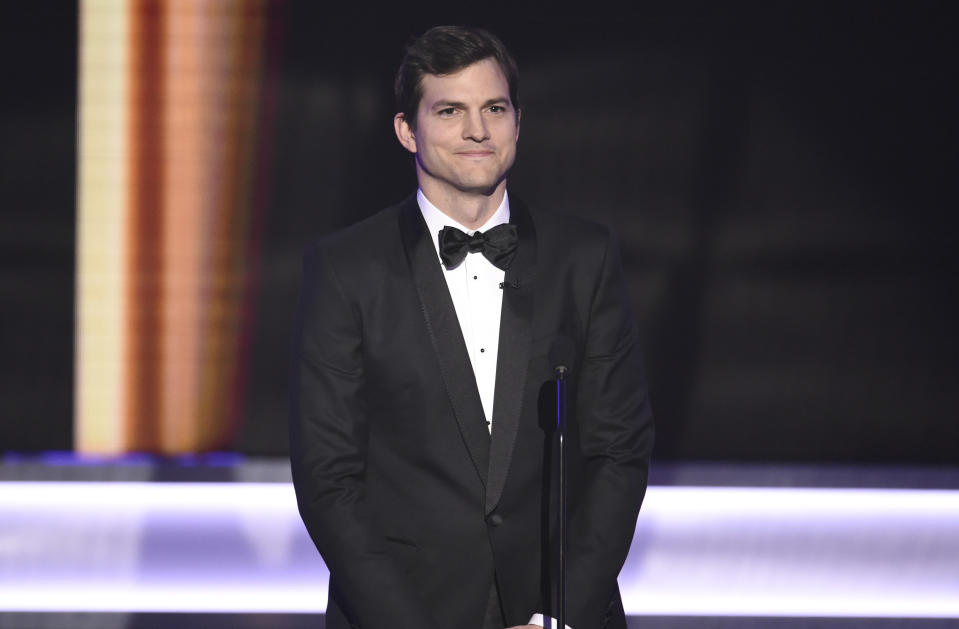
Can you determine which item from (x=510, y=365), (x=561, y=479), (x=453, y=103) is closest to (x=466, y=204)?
(x=453, y=103)

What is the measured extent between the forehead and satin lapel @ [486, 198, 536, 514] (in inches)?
9.8

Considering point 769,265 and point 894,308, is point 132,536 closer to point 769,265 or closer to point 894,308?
point 769,265

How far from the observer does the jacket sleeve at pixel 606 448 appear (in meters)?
1.66

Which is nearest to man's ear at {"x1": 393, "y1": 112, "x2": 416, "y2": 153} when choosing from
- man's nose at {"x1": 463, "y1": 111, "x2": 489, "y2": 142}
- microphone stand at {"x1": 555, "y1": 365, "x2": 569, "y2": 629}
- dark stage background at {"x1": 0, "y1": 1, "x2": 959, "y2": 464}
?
man's nose at {"x1": 463, "y1": 111, "x2": 489, "y2": 142}

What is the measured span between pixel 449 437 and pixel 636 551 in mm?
2337

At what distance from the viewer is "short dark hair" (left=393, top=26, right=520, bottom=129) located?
67.1 inches

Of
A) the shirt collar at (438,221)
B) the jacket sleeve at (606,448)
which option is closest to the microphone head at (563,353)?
the jacket sleeve at (606,448)

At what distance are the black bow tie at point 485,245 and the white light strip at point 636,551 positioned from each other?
2.14m

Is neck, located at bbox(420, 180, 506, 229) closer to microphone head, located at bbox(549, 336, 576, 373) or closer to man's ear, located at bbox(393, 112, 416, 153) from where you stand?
man's ear, located at bbox(393, 112, 416, 153)

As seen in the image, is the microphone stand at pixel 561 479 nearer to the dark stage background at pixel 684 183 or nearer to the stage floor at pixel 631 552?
the stage floor at pixel 631 552

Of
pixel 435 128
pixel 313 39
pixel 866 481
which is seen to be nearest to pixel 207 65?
pixel 313 39

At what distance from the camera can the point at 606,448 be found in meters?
1.71

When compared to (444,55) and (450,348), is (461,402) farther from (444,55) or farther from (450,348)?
(444,55)

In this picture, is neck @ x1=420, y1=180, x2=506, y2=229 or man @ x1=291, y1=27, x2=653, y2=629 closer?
man @ x1=291, y1=27, x2=653, y2=629
